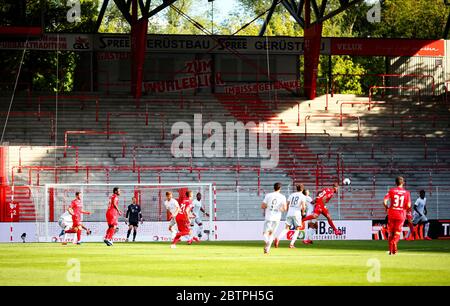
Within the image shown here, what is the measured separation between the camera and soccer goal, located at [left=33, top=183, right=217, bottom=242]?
40.2 m

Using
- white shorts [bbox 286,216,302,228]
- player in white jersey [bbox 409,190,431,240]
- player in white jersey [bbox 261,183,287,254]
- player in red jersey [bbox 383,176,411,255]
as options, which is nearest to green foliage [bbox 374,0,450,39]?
player in white jersey [bbox 409,190,431,240]

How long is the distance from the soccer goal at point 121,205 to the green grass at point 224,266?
27.6ft

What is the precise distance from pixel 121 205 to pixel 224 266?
20.7 metres

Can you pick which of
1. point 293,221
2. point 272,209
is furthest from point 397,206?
point 293,221

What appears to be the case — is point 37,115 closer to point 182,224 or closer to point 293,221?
point 182,224

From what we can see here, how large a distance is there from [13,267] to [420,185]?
2877cm

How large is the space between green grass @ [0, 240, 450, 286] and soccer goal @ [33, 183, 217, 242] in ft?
27.6

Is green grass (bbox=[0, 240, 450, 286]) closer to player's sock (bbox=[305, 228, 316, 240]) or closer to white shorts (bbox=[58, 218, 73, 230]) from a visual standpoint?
player's sock (bbox=[305, 228, 316, 240])

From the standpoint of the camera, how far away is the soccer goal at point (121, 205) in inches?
1581

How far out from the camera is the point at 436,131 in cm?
5359

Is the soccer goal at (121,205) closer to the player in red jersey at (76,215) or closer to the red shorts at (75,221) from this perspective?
the player in red jersey at (76,215)

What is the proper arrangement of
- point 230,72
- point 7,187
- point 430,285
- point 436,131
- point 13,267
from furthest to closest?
point 230,72 → point 436,131 → point 7,187 → point 13,267 → point 430,285
